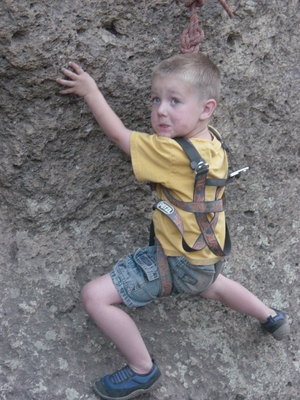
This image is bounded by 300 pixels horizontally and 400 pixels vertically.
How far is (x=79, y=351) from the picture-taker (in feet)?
7.03

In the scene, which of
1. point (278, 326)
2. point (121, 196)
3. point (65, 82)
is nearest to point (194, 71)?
point (65, 82)

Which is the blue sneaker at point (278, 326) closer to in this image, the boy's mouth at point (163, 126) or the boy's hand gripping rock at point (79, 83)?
the boy's mouth at point (163, 126)

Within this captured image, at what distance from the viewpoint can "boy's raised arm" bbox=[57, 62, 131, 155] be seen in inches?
77.5

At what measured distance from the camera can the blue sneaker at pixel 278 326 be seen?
7.62 feet

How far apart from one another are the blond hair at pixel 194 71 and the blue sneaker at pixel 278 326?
0.93 m

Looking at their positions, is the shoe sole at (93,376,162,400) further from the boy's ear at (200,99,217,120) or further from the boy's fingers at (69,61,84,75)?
the boy's fingers at (69,61,84,75)

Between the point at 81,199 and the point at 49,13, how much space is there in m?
0.69

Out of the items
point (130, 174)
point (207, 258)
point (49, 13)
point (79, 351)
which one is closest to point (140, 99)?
point (130, 174)

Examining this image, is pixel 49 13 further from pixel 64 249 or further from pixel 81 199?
pixel 64 249

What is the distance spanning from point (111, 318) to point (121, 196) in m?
0.53

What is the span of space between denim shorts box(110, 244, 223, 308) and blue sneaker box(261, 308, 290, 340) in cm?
42

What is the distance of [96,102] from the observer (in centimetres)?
A: 197

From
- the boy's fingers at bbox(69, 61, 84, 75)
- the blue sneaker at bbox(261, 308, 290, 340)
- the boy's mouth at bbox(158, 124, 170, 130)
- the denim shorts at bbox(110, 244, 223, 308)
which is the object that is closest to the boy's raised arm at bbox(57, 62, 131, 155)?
the boy's fingers at bbox(69, 61, 84, 75)

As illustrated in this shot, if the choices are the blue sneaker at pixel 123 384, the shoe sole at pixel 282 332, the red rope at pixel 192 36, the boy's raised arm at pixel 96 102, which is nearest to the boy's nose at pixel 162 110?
the boy's raised arm at pixel 96 102
